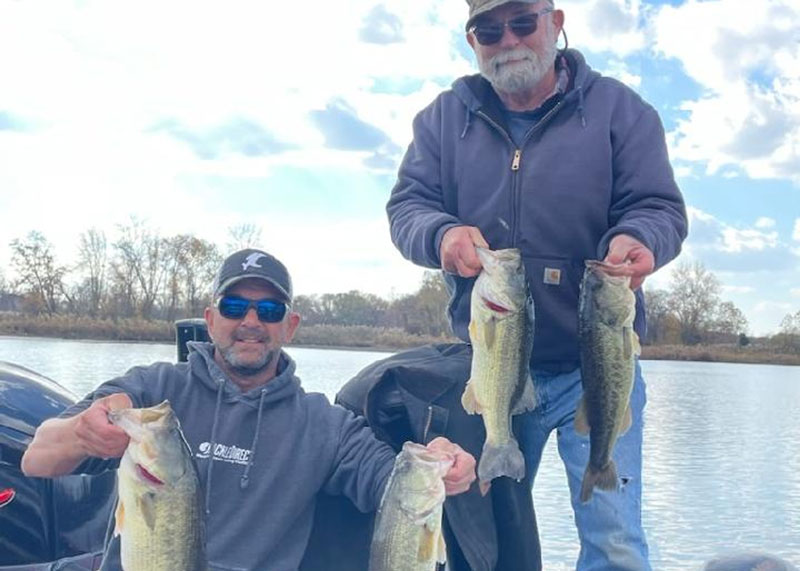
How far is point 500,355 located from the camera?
389 cm

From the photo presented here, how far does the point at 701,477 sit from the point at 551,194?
422 inches

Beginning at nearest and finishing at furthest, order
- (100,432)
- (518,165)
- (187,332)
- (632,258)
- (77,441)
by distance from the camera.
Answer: (100,432) → (77,441) → (632,258) → (518,165) → (187,332)

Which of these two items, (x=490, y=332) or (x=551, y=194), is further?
(x=551, y=194)

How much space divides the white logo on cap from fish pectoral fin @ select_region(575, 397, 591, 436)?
4.94 feet

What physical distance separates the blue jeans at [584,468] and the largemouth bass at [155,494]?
5.94 feet

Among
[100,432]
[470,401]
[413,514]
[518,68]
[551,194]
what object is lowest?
[413,514]

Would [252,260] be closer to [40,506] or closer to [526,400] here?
[526,400]

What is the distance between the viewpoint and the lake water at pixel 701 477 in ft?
33.0

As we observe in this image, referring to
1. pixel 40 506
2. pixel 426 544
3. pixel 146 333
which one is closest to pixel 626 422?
pixel 426 544

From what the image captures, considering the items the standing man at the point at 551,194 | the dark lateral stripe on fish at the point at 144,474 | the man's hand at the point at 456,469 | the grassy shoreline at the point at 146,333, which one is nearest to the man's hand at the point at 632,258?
the standing man at the point at 551,194

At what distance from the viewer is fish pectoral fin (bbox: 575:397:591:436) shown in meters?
3.96

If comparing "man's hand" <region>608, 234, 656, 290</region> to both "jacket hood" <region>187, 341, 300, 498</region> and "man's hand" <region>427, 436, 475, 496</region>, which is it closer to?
"man's hand" <region>427, 436, 475, 496</region>

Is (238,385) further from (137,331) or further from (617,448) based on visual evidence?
(137,331)

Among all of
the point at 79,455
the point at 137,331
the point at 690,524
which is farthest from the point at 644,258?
the point at 137,331
